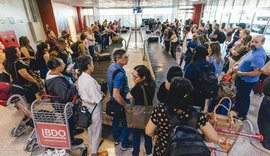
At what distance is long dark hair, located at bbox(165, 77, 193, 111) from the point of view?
1048 mm

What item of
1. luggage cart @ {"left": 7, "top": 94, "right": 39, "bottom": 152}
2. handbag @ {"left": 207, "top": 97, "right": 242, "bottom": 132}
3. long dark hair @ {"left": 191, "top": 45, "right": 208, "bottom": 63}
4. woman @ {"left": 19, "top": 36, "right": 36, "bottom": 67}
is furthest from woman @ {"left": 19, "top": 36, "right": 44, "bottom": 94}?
handbag @ {"left": 207, "top": 97, "right": 242, "bottom": 132}

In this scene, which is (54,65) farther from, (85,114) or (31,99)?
(31,99)

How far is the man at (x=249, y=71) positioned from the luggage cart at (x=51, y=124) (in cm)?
287

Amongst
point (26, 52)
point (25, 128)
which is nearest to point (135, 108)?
point (25, 128)

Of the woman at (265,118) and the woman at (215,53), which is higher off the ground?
the woman at (215,53)

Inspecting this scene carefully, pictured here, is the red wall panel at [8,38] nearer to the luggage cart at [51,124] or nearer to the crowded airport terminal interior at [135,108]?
the crowded airport terminal interior at [135,108]

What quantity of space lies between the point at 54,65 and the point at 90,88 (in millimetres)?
578

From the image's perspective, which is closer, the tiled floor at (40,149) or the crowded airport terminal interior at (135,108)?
the crowded airport terminal interior at (135,108)

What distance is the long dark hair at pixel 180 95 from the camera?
3.44 feet

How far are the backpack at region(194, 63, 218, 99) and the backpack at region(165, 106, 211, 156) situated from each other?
1.23 metres

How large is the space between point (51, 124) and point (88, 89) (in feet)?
1.86

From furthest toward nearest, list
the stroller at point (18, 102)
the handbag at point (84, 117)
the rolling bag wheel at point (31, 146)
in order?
the rolling bag wheel at point (31, 146), the stroller at point (18, 102), the handbag at point (84, 117)

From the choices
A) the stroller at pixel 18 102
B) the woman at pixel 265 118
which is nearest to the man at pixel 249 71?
the woman at pixel 265 118

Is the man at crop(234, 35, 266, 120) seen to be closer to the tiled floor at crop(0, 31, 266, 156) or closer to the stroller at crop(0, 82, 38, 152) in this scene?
the tiled floor at crop(0, 31, 266, 156)
